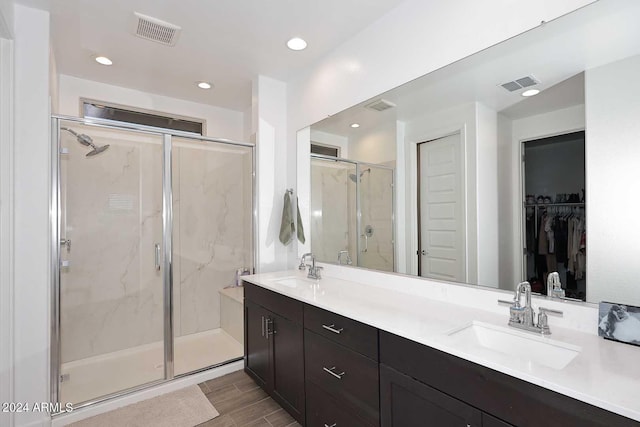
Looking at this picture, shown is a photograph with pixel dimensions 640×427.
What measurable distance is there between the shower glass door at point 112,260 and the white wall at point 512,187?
2515 millimetres

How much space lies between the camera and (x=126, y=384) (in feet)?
7.97

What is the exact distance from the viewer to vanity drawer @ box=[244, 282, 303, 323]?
195 centimetres

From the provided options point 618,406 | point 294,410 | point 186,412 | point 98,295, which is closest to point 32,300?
point 98,295

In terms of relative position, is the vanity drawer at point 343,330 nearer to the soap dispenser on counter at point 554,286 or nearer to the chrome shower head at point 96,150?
the soap dispenser on counter at point 554,286

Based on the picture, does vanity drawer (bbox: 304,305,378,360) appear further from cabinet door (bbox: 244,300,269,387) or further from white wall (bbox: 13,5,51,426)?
white wall (bbox: 13,5,51,426)

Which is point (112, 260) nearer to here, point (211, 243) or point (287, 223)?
point (211, 243)

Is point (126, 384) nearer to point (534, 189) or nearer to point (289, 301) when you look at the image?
point (289, 301)

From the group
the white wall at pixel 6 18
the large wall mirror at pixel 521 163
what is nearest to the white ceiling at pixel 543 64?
the large wall mirror at pixel 521 163

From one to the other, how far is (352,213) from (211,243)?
1585 millimetres

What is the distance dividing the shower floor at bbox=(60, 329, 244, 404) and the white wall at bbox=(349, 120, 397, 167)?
2.13 metres

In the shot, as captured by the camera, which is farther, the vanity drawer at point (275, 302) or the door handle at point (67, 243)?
the door handle at point (67, 243)

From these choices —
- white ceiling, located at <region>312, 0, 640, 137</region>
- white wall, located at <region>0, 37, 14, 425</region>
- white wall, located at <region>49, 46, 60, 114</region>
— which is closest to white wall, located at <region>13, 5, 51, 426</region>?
white wall, located at <region>0, 37, 14, 425</region>

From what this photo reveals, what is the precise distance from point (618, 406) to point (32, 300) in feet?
9.34

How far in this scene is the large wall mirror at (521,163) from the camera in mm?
1219
